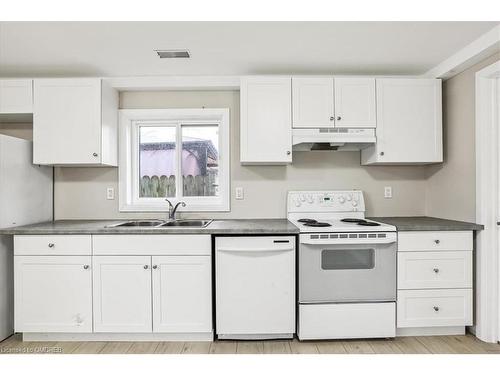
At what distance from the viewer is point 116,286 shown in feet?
7.32

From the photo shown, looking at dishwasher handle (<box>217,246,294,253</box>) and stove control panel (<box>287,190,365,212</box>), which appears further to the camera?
stove control panel (<box>287,190,365,212</box>)

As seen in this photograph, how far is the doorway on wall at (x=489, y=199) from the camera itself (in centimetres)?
221

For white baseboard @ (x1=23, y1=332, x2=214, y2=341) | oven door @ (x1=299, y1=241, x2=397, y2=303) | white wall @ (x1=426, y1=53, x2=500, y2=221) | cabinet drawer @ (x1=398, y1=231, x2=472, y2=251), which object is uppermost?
white wall @ (x1=426, y1=53, x2=500, y2=221)

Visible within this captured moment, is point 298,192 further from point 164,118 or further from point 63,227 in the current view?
point 63,227

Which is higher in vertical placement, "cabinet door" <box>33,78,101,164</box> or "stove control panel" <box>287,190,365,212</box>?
"cabinet door" <box>33,78,101,164</box>

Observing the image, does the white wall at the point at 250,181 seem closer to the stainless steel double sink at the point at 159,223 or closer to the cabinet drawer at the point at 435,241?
the stainless steel double sink at the point at 159,223

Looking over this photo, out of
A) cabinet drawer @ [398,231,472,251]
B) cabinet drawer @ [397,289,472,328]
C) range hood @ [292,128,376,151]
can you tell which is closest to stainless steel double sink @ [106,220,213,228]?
range hood @ [292,128,376,151]

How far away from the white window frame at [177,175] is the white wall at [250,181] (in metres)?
0.06

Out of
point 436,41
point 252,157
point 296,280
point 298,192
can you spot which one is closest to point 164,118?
point 252,157

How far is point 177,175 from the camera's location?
295cm

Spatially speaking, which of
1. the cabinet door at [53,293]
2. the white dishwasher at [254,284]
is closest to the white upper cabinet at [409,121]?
the white dishwasher at [254,284]

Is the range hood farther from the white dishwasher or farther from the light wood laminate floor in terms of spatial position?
the light wood laminate floor

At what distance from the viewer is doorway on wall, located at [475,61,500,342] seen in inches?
87.2

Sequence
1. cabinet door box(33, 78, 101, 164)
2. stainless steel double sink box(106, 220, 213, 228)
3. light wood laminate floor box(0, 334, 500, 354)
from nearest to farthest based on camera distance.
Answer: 1. light wood laminate floor box(0, 334, 500, 354)
2. cabinet door box(33, 78, 101, 164)
3. stainless steel double sink box(106, 220, 213, 228)
